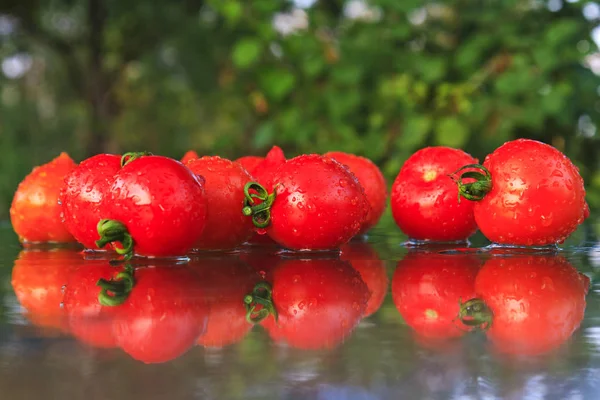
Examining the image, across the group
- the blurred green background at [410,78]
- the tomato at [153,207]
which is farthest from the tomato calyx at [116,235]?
the blurred green background at [410,78]

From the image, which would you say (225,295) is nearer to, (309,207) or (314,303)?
(314,303)

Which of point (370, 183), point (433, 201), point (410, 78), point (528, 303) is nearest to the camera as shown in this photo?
point (528, 303)

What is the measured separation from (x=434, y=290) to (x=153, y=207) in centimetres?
40

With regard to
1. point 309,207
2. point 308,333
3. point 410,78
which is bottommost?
point 308,333

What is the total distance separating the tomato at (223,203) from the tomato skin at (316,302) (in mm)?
141

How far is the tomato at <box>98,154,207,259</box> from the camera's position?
3.22ft

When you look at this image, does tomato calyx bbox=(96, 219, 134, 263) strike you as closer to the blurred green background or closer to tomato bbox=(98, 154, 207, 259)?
tomato bbox=(98, 154, 207, 259)

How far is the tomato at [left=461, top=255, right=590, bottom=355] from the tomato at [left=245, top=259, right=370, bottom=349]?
0.36 ft

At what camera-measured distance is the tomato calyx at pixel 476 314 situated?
1.93ft

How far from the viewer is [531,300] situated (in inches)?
27.8

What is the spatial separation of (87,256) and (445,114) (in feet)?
7.06

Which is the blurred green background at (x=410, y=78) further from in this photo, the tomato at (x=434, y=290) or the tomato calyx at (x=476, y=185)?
the tomato at (x=434, y=290)

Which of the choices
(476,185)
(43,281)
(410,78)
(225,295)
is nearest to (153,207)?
(43,281)

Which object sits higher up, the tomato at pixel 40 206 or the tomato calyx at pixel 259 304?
the tomato at pixel 40 206
